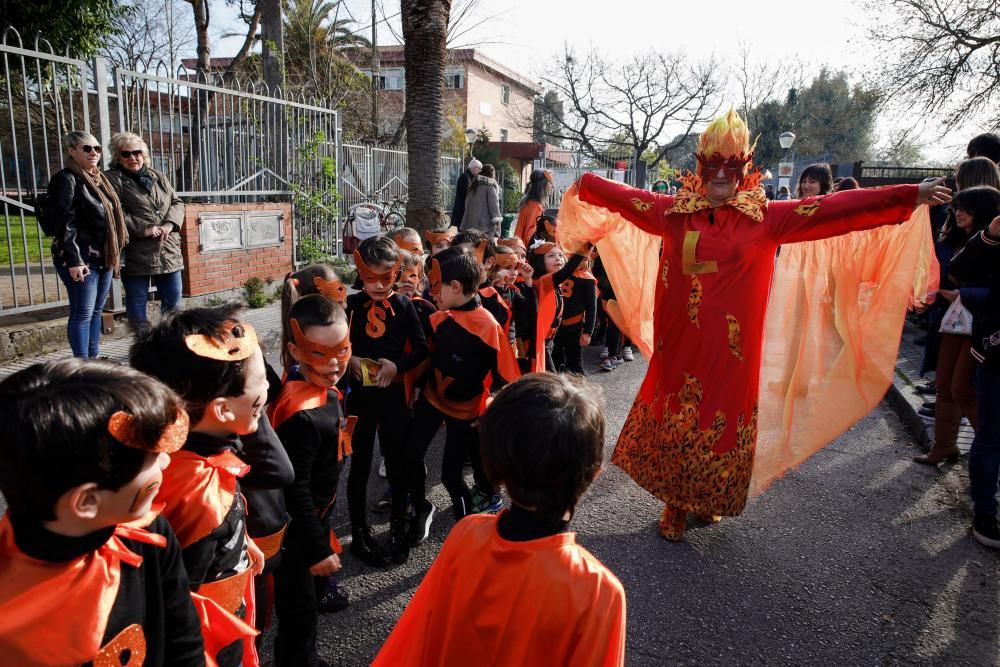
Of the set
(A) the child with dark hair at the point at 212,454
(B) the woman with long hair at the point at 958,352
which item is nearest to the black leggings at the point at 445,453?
(A) the child with dark hair at the point at 212,454

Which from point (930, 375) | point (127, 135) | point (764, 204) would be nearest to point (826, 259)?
point (764, 204)

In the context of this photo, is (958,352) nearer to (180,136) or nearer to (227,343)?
(227,343)

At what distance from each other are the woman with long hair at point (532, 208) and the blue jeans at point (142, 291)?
3.49 meters

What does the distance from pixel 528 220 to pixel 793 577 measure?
16.4 ft

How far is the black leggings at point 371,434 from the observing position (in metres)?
3.16

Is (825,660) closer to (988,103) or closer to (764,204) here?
(764,204)

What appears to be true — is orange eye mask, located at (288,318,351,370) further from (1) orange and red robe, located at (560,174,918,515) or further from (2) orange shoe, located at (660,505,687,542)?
(2) orange shoe, located at (660,505,687,542)

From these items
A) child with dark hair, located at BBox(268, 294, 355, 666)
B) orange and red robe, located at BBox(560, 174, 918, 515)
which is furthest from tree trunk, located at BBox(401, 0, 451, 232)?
child with dark hair, located at BBox(268, 294, 355, 666)

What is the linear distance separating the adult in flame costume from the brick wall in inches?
221

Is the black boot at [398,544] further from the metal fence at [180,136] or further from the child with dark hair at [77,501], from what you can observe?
the metal fence at [180,136]

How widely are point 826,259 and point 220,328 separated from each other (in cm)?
321

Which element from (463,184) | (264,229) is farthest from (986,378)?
(264,229)

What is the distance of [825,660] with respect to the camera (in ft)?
8.53

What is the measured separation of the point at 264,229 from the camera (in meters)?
8.96
